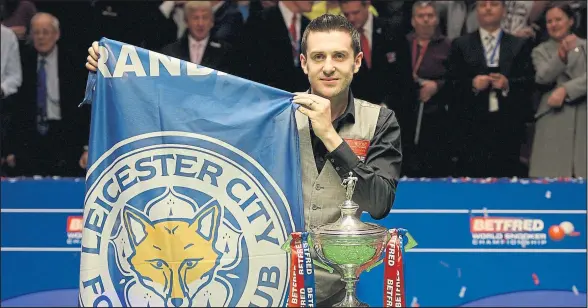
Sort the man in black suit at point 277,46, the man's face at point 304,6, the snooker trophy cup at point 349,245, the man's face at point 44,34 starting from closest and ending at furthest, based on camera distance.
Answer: the snooker trophy cup at point 349,245, the man in black suit at point 277,46, the man's face at point 304,6, the man's face at point 44,34

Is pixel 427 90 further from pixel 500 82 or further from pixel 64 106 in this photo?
pixel 64 106

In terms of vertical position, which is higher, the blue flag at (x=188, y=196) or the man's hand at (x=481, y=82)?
the man's hand at (x=481, y=82)

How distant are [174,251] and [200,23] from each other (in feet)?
12.6

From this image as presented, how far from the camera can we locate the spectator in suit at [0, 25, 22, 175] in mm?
6840

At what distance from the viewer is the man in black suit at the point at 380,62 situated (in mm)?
6578

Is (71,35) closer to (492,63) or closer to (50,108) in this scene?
(50,108)

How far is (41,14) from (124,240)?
4270 millimetres

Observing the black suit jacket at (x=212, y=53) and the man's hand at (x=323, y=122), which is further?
the black suit jacket at (x=212, y=53)

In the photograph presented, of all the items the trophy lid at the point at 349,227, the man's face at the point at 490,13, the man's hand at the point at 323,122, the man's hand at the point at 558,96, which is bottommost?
the trophy lid at the point at 349,227

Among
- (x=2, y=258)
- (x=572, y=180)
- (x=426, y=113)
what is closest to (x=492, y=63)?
(x=426, y=113)

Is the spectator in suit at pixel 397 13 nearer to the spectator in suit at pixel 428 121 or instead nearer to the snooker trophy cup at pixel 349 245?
→ the spectator in suit at pixel 428 121

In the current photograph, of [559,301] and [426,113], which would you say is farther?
[426,113]

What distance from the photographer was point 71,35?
Result: 22.6ft

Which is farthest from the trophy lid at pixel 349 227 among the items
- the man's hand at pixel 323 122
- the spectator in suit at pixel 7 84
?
the spectator in suit at pixel 7 84
